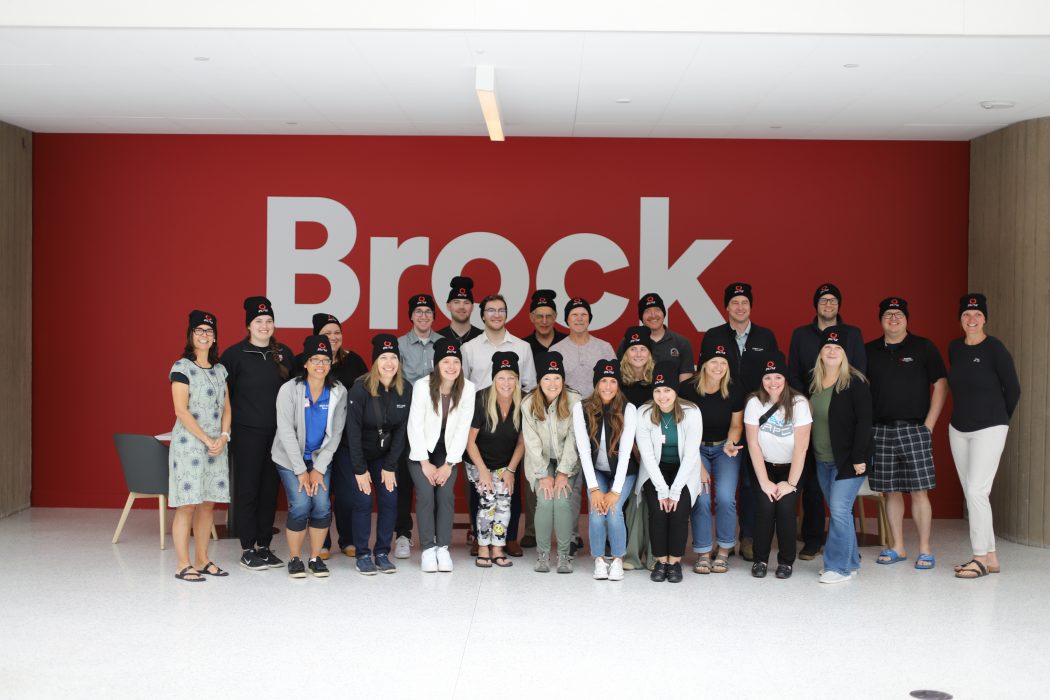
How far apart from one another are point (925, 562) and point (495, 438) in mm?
2741

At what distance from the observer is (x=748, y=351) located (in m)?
6.57

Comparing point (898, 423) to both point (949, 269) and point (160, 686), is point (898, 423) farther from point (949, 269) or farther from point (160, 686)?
point (160, 686)

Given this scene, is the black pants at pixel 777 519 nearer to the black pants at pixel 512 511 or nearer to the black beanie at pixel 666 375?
the black beanie at pixel 666 375

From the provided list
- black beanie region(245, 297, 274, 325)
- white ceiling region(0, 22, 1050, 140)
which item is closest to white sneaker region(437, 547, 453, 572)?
black beanie region(245, 297, 274, 325)

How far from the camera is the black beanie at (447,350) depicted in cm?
616

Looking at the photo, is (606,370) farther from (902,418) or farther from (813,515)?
(902,418)

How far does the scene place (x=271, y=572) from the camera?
20.0 feet

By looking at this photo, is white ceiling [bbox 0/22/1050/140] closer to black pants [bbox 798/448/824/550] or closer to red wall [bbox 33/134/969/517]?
red wall [bbox 33/134/969/517]

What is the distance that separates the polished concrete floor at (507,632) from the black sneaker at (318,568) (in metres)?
0.06

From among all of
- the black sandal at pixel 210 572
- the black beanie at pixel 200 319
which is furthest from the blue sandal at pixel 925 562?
the black beanie at pixel 200 319

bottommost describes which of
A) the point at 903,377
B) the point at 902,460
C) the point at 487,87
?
the point at 902,460

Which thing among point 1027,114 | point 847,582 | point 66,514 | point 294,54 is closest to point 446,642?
point 847,582

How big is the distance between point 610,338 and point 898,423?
2.50 metres

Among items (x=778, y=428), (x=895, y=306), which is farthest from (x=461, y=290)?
(x=895, y=306)
